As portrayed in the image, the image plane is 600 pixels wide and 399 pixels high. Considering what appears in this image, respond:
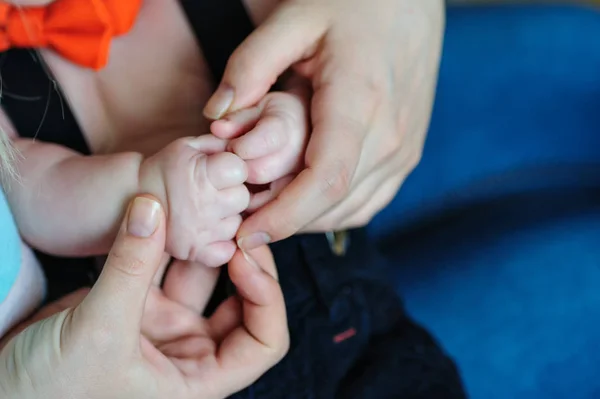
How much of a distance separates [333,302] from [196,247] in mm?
215

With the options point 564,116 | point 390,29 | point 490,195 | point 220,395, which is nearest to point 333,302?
point 220,395

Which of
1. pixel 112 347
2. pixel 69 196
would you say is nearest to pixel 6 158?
pixel 69 196

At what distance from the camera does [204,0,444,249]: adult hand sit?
1.99 ft

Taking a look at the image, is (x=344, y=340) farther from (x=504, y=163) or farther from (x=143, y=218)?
(x=504, y=163)

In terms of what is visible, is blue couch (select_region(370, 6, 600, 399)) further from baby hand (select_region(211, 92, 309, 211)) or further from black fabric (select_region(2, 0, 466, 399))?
baby hand (select_region(211, 92, 309, 211))

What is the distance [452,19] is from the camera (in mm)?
1209

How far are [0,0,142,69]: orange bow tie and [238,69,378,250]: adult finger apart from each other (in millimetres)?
228

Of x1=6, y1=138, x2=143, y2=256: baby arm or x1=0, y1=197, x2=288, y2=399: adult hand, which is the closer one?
x1=0, y1=197, x2=288, y2=399: adult hand

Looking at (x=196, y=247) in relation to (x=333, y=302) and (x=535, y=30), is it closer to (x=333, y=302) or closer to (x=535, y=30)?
(x=333, y=302)

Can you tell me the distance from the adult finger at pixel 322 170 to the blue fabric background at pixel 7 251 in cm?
21

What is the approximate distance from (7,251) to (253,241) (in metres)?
0.23

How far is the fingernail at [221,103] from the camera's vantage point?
2.05 ft

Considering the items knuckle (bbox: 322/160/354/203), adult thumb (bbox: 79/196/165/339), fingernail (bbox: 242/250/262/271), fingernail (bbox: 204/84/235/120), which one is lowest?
fingernail (bbox: 242/250/262/271)

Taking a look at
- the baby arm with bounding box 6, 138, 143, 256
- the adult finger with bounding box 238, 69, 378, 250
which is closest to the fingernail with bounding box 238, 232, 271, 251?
the adult finger with bounding box 238, 69, 378, 250
